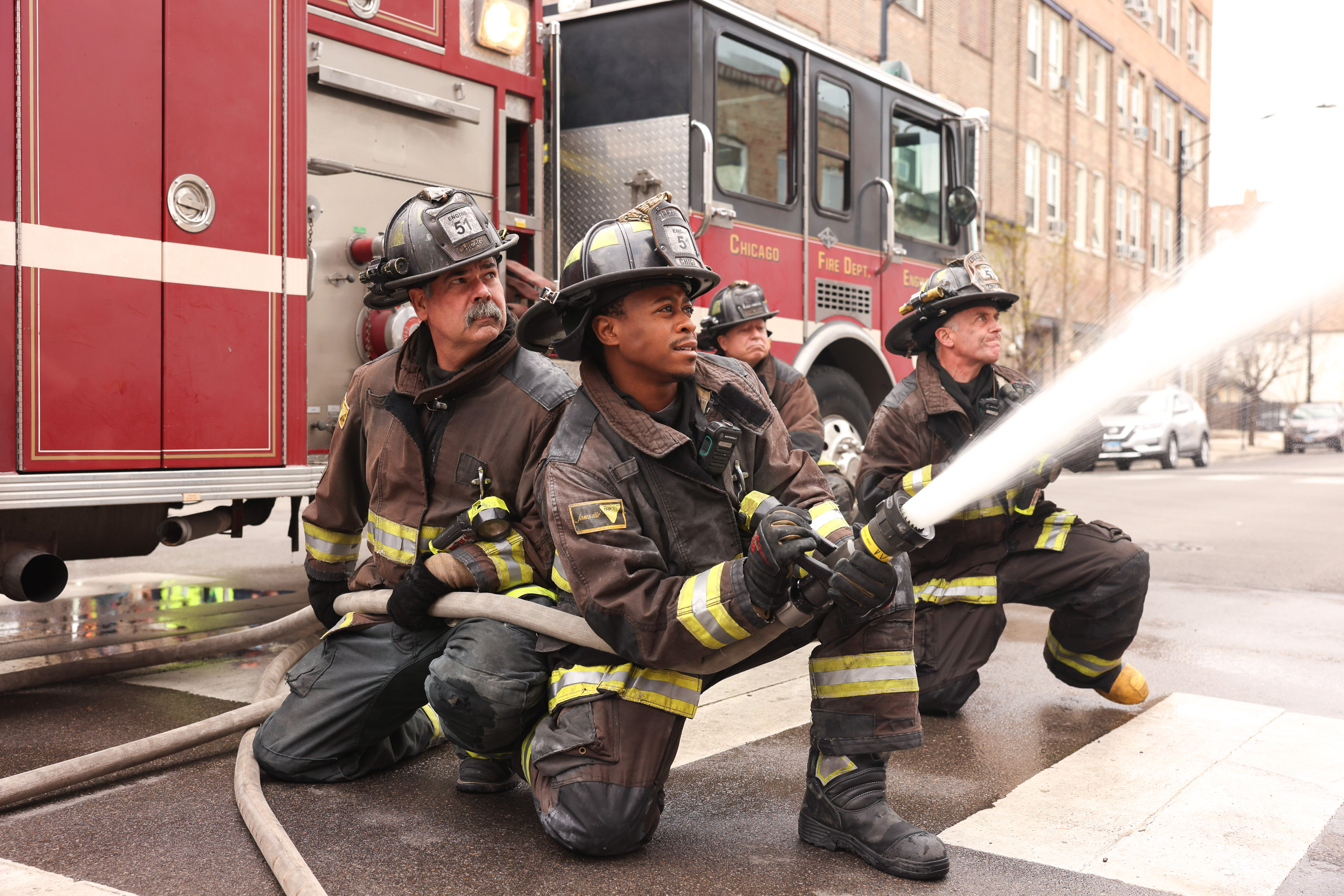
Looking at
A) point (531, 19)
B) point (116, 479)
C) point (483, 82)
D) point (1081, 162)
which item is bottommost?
point (116, 479)

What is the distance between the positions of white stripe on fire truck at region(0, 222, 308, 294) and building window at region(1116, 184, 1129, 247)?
30.3 meters

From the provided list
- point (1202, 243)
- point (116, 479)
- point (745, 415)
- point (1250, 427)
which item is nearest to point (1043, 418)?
point (1202, 243)

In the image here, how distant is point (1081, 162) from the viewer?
2994cm

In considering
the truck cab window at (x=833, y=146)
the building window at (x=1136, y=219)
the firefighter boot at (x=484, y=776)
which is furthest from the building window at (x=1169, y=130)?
the firefighter boot at (x=484, y=776)

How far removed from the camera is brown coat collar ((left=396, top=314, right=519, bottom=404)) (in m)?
3.30

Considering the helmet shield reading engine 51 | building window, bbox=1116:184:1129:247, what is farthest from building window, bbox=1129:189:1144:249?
the helmet shield reading engine 51

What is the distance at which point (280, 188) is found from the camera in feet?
14.5

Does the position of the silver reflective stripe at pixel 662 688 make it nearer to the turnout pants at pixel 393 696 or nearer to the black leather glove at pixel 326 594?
the turnout pants at pixel 393 696

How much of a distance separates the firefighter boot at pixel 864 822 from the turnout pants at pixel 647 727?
57 mm

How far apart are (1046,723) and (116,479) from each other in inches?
123

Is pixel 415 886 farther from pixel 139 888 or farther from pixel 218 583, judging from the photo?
pixel 218 583

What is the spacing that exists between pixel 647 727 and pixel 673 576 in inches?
13.7

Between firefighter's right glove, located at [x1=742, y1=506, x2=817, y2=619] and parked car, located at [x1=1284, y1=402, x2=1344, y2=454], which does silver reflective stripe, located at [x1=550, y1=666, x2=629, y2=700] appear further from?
parked car, located at [x1=1284, y1=402, x2=1344, y2=454]

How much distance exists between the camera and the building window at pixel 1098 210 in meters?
30.6
